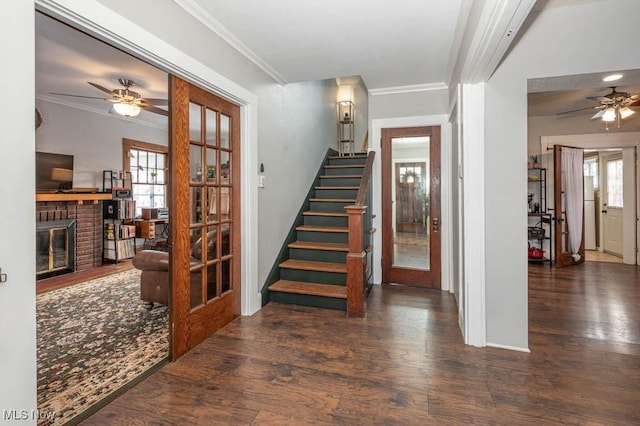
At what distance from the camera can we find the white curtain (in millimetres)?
5793

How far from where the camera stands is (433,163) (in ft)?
14.0

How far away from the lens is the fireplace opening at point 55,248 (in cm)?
496

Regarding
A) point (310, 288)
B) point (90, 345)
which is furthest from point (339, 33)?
point (90, 345)

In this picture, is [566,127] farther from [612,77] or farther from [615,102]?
[612,77]

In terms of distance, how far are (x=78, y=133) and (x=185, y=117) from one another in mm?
4388

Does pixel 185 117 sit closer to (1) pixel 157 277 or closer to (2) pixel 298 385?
(1) pixel 157 277

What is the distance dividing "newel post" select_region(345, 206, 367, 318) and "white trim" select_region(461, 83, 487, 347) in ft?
3.32

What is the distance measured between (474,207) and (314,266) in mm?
1945

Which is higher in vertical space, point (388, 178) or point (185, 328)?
point (388, 178)

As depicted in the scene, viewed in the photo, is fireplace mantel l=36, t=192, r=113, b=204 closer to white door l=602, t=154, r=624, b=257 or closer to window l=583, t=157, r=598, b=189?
white door l=602, t=154, r=624, b=257

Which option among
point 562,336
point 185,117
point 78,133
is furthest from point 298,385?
point 78,133

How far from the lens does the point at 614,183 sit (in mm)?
6543

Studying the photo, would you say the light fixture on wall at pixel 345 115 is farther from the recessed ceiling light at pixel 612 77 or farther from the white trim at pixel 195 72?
the recessed ceiling light at pixel 612 77

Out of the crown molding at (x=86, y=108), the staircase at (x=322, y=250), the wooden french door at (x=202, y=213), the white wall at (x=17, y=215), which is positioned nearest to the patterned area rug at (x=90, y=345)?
the wooden french door at (x=202, y=213)
